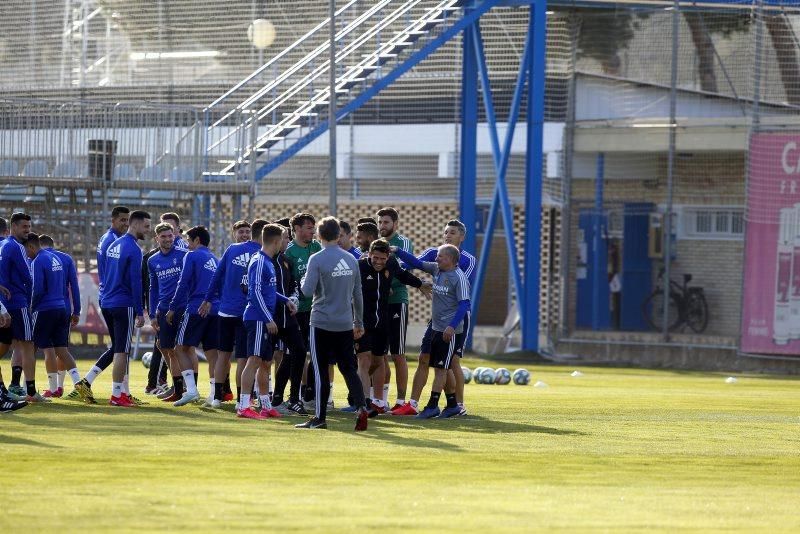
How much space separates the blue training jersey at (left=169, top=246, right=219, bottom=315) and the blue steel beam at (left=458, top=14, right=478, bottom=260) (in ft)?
46.7

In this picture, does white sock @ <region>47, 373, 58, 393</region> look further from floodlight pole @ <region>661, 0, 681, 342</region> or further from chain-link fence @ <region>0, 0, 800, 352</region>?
floodlight pole @ <region>661, 0, 681, 342</region>

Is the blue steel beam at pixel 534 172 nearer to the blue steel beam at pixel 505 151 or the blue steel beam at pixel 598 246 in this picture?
the blue steel beam at pixel 505 151

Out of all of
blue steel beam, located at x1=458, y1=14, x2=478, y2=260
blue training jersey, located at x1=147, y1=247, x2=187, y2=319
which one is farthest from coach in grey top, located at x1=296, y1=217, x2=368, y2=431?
blue steel beam, located at x1=458, y1=14, x2=478, y2=260

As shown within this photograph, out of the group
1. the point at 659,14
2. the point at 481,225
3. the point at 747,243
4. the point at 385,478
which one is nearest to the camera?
the point at 385,478

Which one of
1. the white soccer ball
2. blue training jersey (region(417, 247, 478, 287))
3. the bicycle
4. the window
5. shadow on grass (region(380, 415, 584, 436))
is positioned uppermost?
the white soccer ball

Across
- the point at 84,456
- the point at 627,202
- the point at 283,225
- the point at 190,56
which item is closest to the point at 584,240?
the point at 627,202

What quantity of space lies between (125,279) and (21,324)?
126 centimetres

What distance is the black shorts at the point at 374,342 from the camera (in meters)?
14.8

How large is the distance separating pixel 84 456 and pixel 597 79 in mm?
21114

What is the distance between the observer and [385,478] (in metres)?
10.4

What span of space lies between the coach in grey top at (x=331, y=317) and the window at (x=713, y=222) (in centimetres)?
1902

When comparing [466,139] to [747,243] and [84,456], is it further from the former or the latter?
[84,456]

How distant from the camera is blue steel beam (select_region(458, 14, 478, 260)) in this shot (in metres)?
29.6

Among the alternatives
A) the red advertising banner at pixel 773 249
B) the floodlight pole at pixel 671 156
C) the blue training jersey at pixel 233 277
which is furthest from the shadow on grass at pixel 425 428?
the floodlight pole at pixel 671 156
